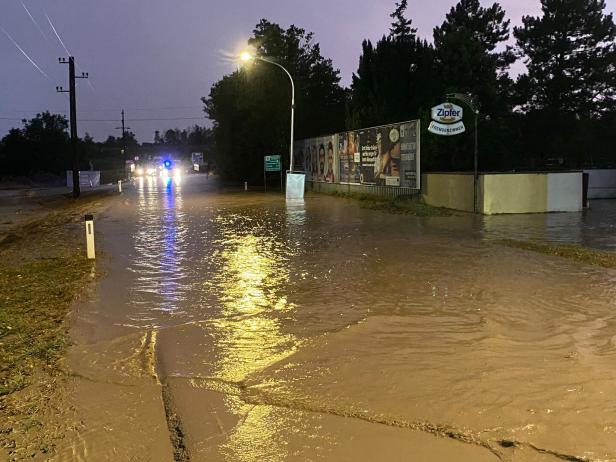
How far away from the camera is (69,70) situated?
41.1 meters

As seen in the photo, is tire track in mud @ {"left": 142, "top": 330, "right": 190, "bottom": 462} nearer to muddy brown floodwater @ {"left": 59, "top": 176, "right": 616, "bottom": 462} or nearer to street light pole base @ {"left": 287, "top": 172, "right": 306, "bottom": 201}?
muddy brown floodwater @ {"left": 59, "top": 176, "right": 616, "bottom": 462}

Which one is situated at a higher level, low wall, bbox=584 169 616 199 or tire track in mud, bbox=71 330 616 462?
low wall, bbox=584 169 616 199

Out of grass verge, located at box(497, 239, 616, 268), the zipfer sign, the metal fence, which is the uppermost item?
the zipfer sign

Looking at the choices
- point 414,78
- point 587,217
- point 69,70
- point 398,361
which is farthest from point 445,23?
point 398,361

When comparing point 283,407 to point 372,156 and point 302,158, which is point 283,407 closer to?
point 372,156

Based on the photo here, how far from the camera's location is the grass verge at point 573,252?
A: 1122 cm

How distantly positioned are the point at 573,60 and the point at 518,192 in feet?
121

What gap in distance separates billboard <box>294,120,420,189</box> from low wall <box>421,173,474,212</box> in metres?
0.74

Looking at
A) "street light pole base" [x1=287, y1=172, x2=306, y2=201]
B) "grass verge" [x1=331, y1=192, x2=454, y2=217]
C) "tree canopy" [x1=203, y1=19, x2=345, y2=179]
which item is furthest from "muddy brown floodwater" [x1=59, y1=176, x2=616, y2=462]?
"tree canopy" [x1=203, y1=19, x2=345, y2=179]

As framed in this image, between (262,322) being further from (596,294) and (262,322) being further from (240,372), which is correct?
(596,294)

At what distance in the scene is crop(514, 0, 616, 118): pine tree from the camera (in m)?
51.6

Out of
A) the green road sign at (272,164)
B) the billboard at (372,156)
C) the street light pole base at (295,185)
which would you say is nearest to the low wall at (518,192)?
the billboard at (372,156)

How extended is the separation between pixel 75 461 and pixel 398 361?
3.09 metres

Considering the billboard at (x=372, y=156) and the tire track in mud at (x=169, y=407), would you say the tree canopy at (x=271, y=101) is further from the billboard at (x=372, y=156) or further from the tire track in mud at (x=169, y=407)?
the tire track in mud at (x=169, y=407)
